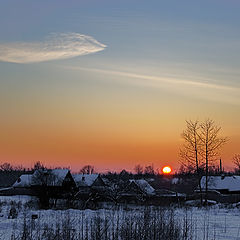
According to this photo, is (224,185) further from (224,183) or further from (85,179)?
(85,179)

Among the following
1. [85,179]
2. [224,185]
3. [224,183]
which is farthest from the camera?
[224,183]

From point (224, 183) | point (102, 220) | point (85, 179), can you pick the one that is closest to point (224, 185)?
point (224, 183)

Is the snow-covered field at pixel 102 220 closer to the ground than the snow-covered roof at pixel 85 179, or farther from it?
closer to the ground

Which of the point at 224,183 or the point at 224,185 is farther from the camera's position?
the point at 224,183

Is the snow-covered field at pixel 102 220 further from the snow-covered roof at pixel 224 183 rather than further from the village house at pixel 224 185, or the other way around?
the snow-covered roof at pixel 224 183

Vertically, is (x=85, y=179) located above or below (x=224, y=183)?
above

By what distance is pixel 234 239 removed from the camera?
1634 cm

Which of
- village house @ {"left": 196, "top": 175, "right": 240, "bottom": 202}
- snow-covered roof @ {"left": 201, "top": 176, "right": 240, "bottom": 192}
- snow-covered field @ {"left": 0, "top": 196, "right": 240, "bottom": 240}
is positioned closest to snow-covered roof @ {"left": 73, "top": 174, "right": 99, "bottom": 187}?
village house @ {"left": 196, "top": 175, "right": 240, "bottom": 202}

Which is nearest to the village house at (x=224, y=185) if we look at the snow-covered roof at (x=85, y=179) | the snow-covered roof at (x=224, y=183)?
the snow-covered roof at (x=224, y=183)

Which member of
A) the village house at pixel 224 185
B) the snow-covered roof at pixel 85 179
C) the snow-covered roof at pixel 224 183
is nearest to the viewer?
the snow-covered roof at pixel 85 179

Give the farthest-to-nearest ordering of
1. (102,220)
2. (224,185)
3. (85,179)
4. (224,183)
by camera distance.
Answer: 1. (224,183)
2. (224,185)
3. (85,179)
4. (102,220)

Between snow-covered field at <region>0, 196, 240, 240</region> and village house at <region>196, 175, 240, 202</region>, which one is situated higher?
village house at <region>196, 175, 240, 202</region>

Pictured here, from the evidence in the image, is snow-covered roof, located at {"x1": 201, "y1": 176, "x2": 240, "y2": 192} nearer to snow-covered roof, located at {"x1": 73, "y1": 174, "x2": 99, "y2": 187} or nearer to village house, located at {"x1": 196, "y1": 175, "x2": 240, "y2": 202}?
village house, located at {"x1": 196, "y1": 175, "x2": 240, "y2": 202}

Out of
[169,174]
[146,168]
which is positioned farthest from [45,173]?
[146,168]
